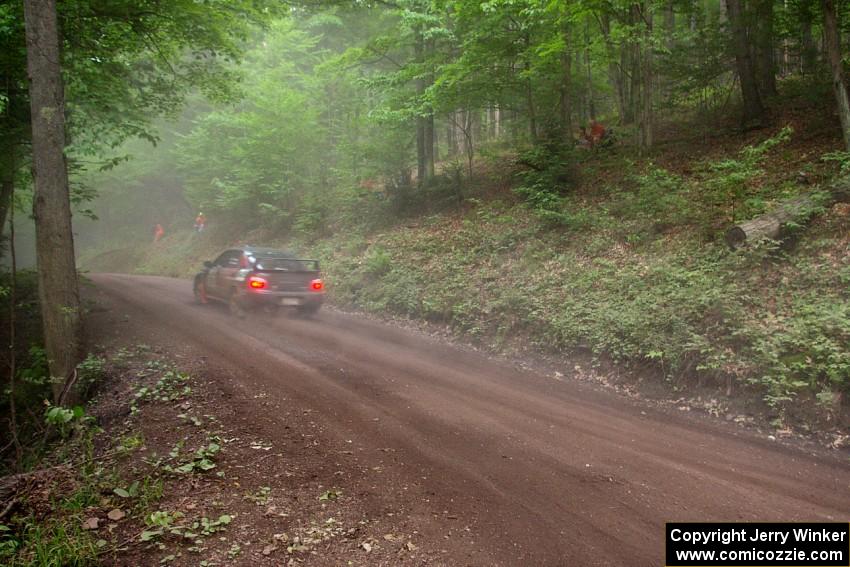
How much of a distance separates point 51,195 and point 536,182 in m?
10.8

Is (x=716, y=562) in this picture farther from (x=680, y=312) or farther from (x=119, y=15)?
(x=119, y=15)

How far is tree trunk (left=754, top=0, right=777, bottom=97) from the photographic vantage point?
41.9 ft

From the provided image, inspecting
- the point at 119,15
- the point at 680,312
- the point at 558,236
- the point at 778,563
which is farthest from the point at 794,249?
the point at 119,15

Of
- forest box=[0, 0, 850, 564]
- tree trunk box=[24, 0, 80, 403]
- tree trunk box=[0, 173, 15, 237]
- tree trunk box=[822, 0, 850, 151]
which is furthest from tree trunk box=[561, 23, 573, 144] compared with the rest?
tree trunk box=[0, 173, 15, 237]

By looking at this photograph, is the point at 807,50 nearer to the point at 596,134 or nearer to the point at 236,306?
the point at 596,134

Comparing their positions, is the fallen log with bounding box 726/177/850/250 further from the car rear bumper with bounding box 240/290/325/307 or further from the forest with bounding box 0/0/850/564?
the car rear bumper with bounding box 240/290/325/307

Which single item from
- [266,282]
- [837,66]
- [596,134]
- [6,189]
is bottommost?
[266,282]

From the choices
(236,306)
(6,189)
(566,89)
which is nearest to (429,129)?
(566,89)

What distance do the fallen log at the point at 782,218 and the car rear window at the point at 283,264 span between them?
9.38 metres

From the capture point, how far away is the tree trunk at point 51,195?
6.94m

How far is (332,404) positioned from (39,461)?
11.5 ft

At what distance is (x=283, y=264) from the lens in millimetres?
11984

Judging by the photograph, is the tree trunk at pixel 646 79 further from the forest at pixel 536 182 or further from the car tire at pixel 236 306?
the car tire at pixel 236 306

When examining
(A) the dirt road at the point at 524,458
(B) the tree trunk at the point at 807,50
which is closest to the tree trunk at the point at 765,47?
(B) the tree trunk at the point at 807,50
